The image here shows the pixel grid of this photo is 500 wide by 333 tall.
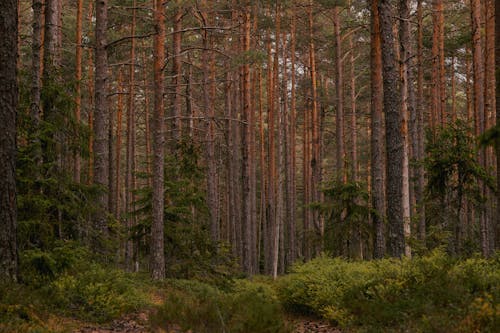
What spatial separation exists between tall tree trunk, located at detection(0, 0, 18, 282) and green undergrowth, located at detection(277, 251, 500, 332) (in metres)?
5.00

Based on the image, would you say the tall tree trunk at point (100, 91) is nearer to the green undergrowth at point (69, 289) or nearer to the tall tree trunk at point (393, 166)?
the green undergrowth at point (69, 289)

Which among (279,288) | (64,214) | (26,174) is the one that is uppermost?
(26,174)

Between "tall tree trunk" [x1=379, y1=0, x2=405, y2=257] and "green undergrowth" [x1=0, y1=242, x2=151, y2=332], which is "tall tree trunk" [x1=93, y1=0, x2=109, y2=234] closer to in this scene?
"green undergrowth" [x1=0, y1=242, x2=151, y2=332]

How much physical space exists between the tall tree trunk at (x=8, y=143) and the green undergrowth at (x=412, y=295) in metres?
5.00

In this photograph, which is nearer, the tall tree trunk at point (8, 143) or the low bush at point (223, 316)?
the low bush at point (223, 316)

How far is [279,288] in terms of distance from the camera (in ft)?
39.9

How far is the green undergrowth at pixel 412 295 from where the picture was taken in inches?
223

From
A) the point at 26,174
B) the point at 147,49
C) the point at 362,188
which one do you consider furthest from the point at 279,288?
the point at 147,49

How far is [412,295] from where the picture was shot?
7.20m

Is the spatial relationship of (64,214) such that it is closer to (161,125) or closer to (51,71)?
(51,71)

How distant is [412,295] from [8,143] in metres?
6.13

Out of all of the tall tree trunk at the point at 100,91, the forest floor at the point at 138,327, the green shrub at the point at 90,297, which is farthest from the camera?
the tall tree trunk at the point at 100,91

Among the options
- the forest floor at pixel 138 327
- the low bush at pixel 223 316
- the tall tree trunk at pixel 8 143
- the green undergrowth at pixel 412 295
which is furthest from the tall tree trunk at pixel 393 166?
the tall tree trunk at pixel 8 143

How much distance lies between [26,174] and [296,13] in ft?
72.3
